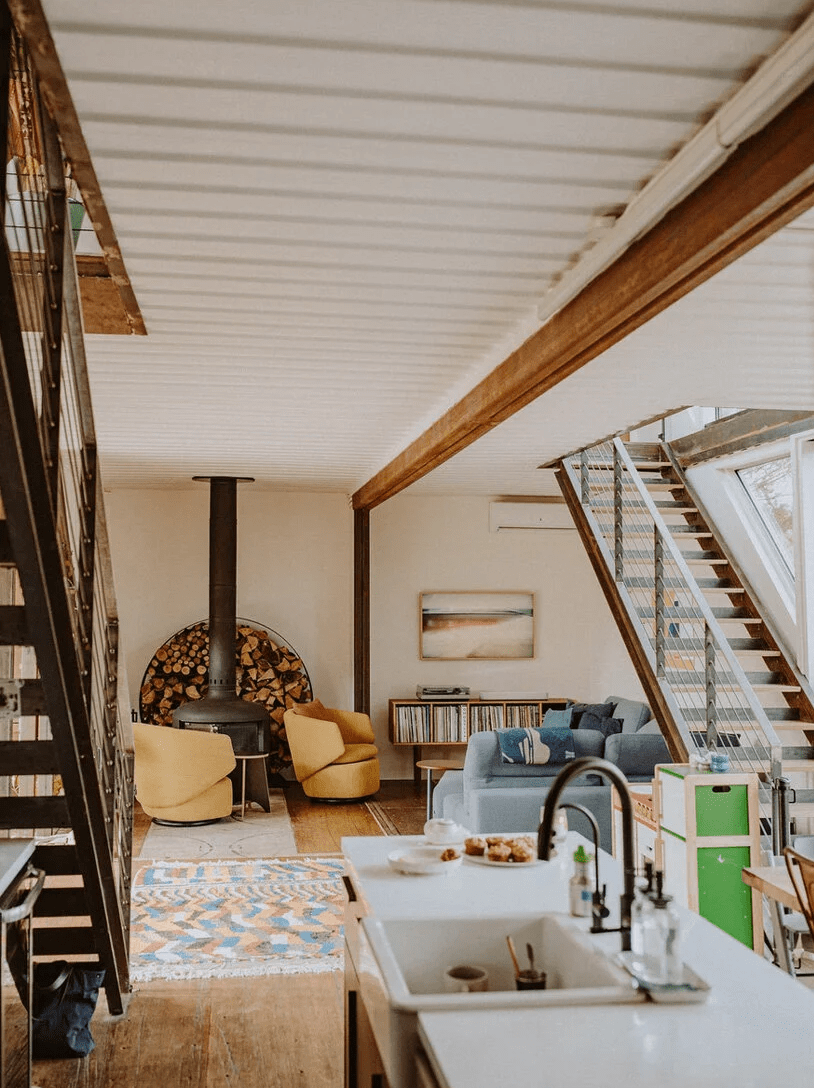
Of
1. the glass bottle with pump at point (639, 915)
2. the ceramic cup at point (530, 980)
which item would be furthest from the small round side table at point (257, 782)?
the glass bottle with pump at point (639, 915)

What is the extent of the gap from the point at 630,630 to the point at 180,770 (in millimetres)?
3472

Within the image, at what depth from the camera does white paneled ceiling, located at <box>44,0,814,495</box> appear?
1992 mm

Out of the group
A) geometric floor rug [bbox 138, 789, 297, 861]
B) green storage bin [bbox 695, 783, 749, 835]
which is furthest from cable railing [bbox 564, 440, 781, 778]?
geometric floor rug [bbox 138, 789, 297, 861]

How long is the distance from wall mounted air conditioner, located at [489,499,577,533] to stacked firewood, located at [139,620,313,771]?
239 cm

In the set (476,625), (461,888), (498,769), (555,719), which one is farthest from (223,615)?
(461,888)

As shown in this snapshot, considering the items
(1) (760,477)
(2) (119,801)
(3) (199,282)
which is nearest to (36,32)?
(3) (199,282)

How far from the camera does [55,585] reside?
2662mm

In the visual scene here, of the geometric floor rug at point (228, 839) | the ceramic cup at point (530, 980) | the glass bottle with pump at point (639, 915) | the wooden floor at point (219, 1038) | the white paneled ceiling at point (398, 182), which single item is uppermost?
the white paneled ceiling at point (398, 182)

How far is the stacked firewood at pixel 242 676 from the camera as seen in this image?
9047 millimetres

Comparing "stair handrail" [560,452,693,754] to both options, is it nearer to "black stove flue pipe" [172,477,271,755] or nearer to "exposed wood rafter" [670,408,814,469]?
"exposed wood rafter" [670,408,814,469]

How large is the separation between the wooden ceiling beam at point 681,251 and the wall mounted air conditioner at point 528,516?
5.33 m

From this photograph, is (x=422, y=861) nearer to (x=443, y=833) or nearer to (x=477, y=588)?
(x=443, y=833)

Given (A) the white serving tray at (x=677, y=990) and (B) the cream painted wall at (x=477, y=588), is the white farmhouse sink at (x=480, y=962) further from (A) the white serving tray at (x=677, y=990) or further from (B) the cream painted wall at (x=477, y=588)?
(B) the cream painted wall at (x=477, y=588)

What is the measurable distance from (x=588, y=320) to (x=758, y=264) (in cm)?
58
